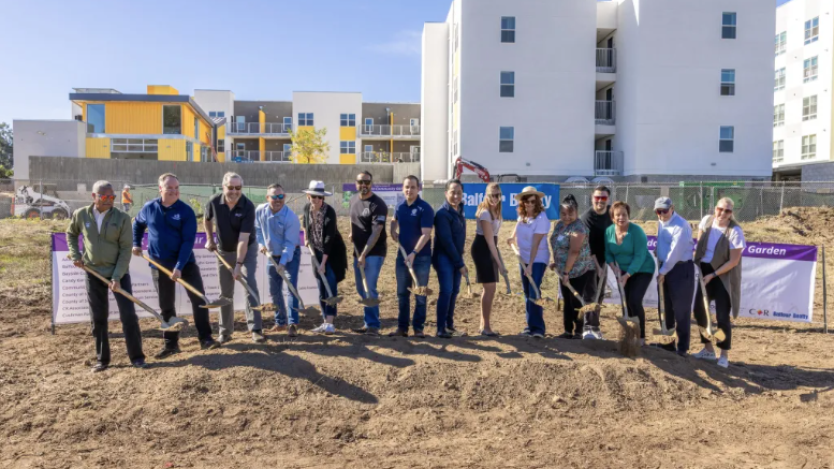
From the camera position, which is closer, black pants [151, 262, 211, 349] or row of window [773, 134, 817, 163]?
black pants [151, 262, 211, 349]

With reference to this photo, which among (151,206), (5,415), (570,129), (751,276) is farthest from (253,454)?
(570,129)

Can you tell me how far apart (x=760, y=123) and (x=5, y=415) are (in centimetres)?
3440

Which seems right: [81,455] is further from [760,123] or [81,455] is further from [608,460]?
[760,123]

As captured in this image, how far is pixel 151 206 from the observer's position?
257 inches

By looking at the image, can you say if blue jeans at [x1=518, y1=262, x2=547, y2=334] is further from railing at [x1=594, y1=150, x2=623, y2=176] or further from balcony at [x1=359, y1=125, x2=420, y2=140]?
balcony at [x1=359, y1=125, x2=420, y2=140]

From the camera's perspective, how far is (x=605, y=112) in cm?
3378

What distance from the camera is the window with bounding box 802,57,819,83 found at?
4116cm

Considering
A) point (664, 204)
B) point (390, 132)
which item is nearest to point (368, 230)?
point (664, 204)

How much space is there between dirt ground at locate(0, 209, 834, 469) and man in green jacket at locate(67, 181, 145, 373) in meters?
0.26

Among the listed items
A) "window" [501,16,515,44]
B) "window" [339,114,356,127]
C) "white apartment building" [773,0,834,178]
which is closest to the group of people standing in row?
"window" [501,16,515,44]

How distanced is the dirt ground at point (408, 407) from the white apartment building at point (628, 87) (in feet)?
82.9

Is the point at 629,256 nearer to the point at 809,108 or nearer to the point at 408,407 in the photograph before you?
the point at 408,407

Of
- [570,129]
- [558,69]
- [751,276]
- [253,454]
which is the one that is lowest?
[253,454]

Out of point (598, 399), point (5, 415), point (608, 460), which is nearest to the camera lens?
point (608, 460)
